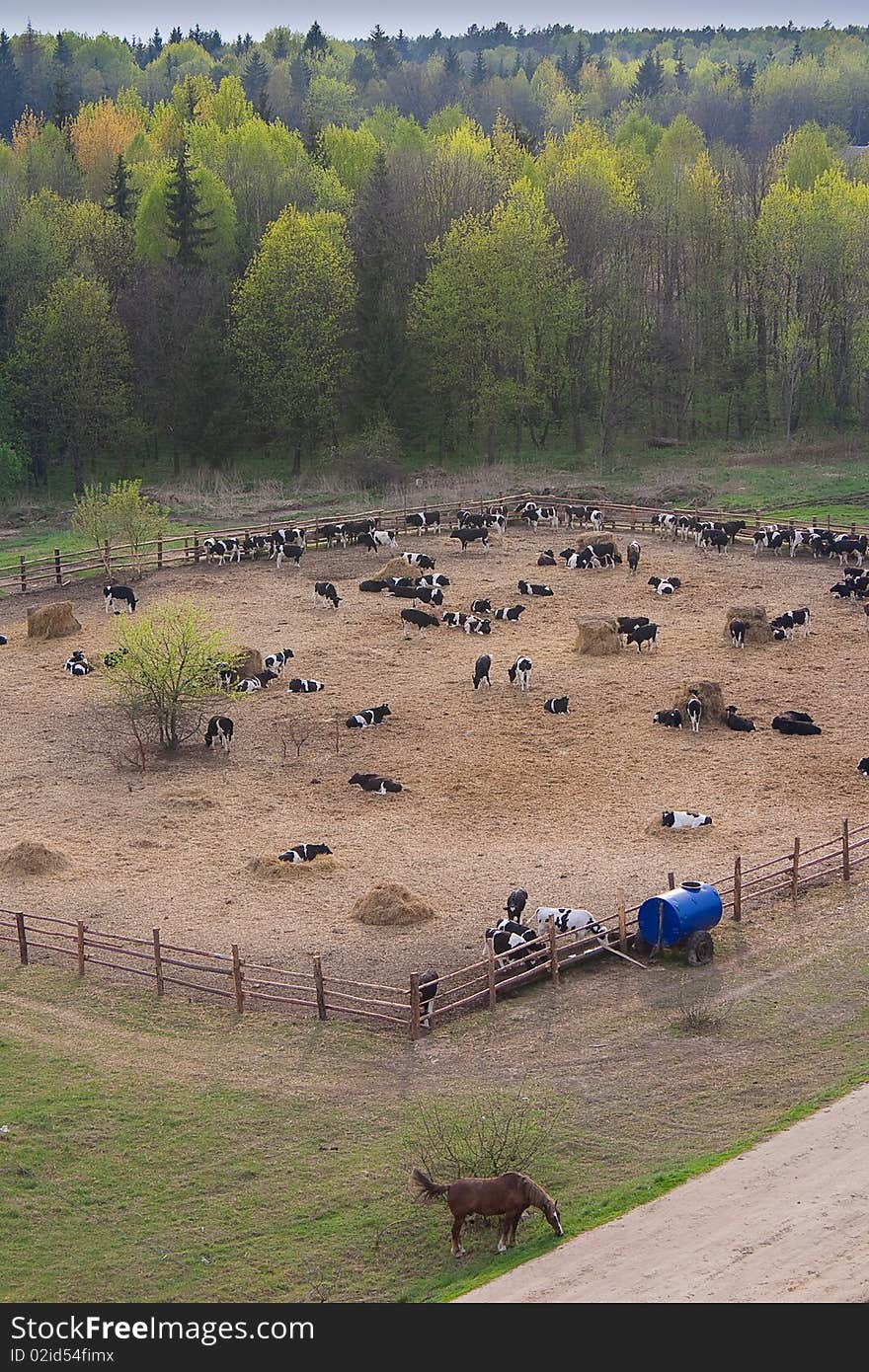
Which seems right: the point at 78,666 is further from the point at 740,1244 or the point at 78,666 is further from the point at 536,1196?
the point at 740,1244

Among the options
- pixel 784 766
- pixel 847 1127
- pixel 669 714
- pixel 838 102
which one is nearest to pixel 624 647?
pixel 669 714

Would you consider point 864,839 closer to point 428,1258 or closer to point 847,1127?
point 847,1127

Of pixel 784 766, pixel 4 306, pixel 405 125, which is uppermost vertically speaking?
pixel 405 125

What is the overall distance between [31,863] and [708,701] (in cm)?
1514

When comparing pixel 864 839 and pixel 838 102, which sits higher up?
pixel 838 102

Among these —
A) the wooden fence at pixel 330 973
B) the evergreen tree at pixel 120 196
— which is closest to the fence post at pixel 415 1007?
the wooden fence at pixel 330 973

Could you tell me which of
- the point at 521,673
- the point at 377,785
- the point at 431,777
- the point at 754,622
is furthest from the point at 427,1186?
the point at 754,622

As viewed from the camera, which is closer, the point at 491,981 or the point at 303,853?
the point at 491,981

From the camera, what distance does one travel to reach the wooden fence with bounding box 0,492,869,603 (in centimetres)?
5062

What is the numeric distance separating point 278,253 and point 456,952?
5288 cm

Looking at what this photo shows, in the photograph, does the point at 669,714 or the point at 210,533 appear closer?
the point at 669,714

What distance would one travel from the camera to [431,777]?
1289 inches

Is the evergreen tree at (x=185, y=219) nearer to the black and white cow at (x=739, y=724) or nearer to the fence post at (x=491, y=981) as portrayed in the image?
the black and white cow at (x=739, y=724)

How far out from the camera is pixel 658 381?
7706 centimetres
